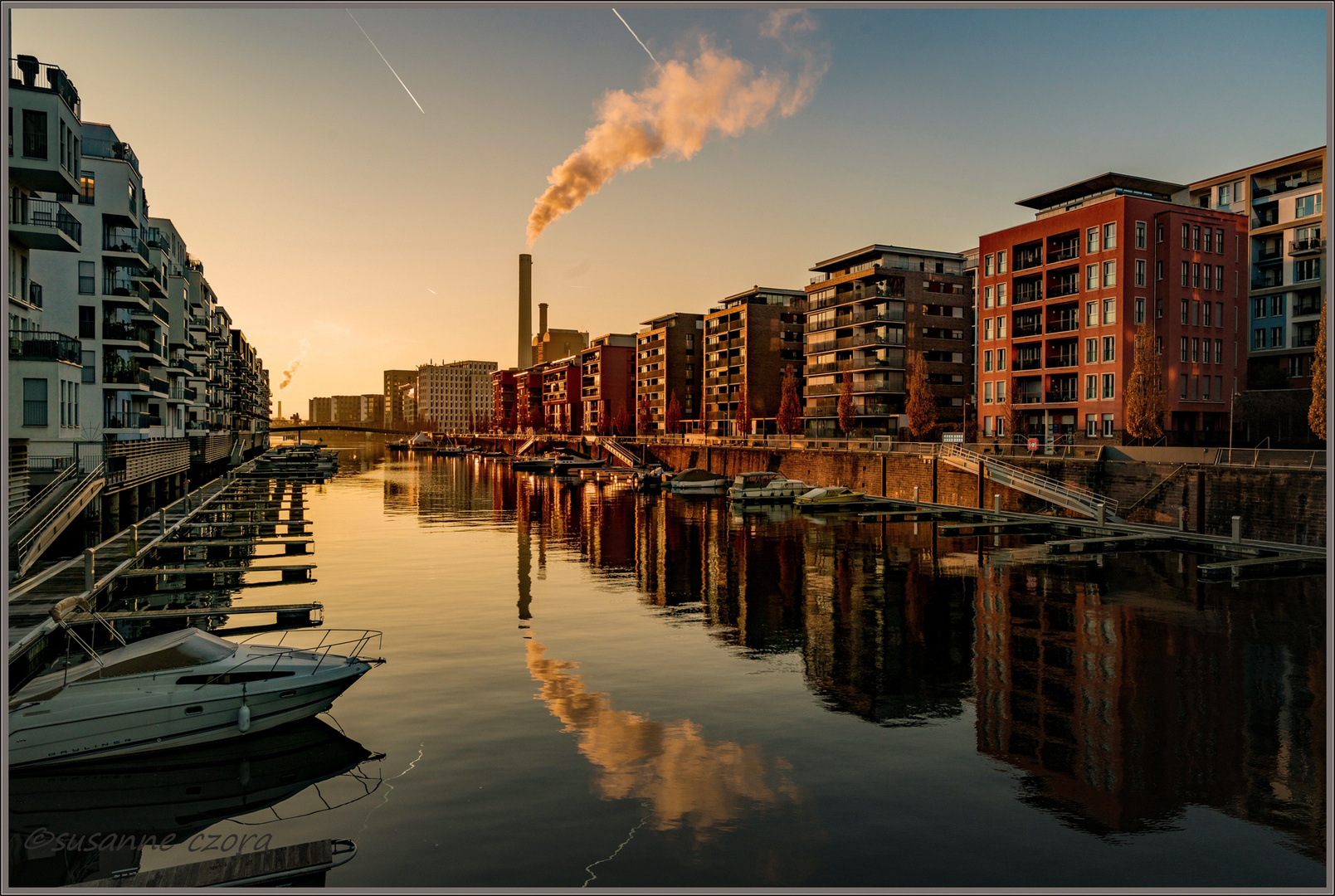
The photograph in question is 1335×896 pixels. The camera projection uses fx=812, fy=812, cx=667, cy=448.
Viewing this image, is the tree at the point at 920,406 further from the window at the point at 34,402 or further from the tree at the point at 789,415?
the window at the point at 34,402

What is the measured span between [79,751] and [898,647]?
24.1 metres

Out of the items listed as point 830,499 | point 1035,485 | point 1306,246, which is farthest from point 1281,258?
point 830,499

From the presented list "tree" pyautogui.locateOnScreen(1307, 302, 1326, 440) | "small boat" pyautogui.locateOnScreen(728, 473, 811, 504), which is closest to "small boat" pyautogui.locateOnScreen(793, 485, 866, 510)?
"small boat" pyautogui.locateOnScreen(728, 473, 811, 504)

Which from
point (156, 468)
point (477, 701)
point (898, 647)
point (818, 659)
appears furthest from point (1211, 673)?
point (156, 468)

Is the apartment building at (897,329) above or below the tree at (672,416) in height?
above

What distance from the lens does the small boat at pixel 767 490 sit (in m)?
80.8

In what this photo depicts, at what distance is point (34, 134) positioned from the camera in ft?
138

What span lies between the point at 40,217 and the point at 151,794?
47.5m

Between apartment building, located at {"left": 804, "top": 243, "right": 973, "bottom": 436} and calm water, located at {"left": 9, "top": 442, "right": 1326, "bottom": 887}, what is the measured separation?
72.8m

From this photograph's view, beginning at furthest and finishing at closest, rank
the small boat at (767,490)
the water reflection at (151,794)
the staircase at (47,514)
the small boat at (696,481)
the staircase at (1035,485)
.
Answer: the small boat at (696,481)
the small boat at (767,490)
the staircase at (1035,485)
the staircase at (47,514)
the water reflection at (151,794)

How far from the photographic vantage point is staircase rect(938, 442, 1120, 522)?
58.4m

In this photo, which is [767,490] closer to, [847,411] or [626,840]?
[847,411]

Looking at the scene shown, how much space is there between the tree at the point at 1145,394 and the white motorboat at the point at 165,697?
67193 millimetres

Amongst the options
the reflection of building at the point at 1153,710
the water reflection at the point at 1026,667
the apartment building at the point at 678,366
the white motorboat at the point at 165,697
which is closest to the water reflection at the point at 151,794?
the white motorboat at the point at 165,697
